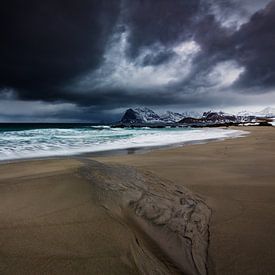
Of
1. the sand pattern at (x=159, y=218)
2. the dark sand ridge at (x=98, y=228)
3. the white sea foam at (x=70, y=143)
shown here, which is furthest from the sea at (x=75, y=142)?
the sand pattern at (x=159, y=218)

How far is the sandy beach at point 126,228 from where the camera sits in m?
1.78

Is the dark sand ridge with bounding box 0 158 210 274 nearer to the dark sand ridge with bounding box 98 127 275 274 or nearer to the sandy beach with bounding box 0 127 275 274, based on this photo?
the sandy beach with bounding box 0 127 275 274

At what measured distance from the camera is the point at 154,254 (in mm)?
2033

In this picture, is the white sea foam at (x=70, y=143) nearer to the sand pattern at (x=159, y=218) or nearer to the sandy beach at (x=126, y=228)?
the sandy beach at (x=126, y=228)

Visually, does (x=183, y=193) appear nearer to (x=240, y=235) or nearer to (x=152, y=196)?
(x=152, y=196)

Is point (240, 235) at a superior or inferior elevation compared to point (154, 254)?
inferior

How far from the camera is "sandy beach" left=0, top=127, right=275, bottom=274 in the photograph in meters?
1.78

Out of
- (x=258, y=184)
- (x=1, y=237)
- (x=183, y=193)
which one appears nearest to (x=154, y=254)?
(x=1, y=237)

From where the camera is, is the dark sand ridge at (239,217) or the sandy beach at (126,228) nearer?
the sandy beach at (126,228)

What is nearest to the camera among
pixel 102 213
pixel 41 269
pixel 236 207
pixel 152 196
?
pixel 41 269

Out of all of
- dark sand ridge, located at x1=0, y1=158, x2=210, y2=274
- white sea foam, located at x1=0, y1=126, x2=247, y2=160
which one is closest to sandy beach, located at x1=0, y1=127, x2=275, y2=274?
dark sand ridge, located at x1=0, y1=158, x2=210, y2=274

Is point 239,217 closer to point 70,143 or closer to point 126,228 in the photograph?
point 126,228

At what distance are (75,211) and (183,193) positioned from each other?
5.93 feet

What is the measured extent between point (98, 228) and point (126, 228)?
0.25 meters
